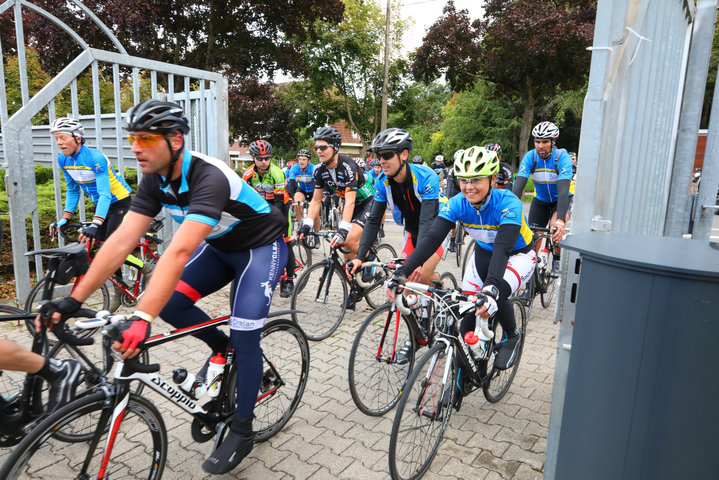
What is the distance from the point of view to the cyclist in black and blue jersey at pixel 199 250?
2336mm

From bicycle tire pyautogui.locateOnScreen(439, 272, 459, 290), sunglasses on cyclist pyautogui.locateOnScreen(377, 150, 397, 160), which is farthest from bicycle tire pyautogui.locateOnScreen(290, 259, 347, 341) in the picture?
sunglasses on cyclist pyautogui.locateOnScreen(377, 150, 397, 160)

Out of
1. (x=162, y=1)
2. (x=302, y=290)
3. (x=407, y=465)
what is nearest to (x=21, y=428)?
(x=407, y=465)

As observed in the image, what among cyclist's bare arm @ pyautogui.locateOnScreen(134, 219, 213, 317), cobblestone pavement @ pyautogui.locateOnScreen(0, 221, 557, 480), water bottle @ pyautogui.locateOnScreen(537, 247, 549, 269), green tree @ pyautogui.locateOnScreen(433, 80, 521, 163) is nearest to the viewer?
cyclist's bare arm @ pyautogui.locateOnScreen(134, 219, 213, 317)

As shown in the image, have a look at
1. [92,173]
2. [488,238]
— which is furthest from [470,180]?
[92,173]

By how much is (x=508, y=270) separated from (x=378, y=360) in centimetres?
125

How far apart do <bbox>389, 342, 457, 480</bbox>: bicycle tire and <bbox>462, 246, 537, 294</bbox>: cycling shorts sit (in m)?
0.93

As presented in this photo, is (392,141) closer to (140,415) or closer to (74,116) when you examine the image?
(140,415)

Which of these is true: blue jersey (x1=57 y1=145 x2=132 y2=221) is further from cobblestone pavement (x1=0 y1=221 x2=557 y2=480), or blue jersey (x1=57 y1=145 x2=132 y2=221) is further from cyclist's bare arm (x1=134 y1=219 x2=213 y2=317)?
cyclist's bare arm (x1=134 y1=219 x2=213 y2=317)

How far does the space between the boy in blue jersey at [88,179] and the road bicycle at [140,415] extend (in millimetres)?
2859

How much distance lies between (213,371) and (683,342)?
7.83 ft

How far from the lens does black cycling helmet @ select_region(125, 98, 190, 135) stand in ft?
7.78

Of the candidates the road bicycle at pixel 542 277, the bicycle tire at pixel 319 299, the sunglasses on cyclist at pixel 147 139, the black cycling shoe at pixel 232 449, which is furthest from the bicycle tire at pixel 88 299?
the road bicycle at pixel 542 277

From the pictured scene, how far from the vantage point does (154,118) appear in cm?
→ 238

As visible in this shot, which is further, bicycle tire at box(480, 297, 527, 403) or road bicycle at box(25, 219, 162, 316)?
road bicycle at box(25, 219, 162, 316)
